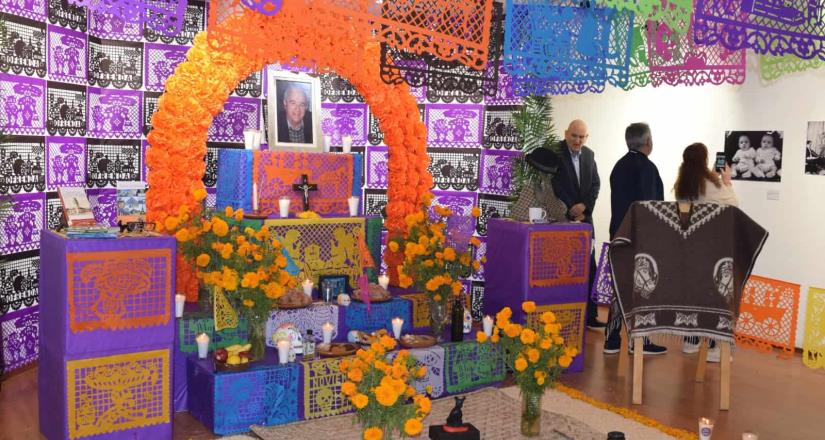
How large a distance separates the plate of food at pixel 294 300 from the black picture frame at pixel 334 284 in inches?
12.1

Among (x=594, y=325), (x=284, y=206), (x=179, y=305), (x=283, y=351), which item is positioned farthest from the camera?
(x=594, y=325)

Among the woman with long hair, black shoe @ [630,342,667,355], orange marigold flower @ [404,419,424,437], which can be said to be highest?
the woman with long hair

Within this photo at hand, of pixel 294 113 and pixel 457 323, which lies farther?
pixel 294 113

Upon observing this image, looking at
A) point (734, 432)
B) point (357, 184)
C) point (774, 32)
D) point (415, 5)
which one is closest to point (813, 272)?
point (734, 432)

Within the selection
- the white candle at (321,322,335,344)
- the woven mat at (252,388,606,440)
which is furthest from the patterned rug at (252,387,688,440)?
the white candle at (321,322,335,344)

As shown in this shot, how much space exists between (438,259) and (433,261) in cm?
4

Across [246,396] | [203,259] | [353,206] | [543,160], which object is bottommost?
[246,396]

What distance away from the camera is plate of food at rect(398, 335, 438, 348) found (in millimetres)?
4734

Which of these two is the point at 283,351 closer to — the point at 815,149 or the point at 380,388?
the point at 380,388

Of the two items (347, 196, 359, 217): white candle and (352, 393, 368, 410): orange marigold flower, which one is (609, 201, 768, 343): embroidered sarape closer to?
(347, 196, 359, 217): white candle

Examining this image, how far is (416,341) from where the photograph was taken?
15.7 feet

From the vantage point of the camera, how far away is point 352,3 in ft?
12.1

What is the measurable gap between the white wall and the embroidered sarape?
186 centimetres

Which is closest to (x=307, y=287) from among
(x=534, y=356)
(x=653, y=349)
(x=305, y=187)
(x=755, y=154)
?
(x=305, y=187)
